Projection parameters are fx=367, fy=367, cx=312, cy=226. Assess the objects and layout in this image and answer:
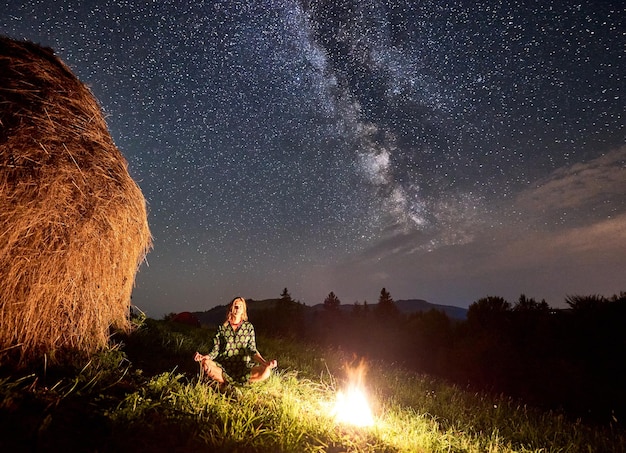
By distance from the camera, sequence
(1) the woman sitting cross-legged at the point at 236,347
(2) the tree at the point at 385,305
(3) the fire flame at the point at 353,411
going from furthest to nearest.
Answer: (2) the tree at the point at 385,305, (1) the woman sitting cross-legged at the point at 236,347, (3) the fire flame at the point at 353,411

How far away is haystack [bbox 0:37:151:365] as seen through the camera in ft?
13.6

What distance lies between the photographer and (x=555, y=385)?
1074 cm

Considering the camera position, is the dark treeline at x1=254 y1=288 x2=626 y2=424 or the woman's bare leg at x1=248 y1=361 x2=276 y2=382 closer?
the woman's bare leg at x1=248 y1=361 x2=276 y2=382

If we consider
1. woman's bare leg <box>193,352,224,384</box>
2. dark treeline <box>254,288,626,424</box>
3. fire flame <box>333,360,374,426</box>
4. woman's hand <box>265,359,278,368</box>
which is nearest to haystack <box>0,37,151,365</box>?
woman's bare leg <box>193,352,224,384</box>

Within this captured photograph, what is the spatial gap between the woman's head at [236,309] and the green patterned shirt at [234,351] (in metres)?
0.14

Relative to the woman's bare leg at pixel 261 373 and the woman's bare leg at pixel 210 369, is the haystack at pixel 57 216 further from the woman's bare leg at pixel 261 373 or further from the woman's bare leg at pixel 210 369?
the woman's bare leg at pixel 261 373

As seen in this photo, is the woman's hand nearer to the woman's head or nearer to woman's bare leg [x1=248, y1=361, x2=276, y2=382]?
woman's bare leg [x1=248, y1=361, x2=276, y2=382]

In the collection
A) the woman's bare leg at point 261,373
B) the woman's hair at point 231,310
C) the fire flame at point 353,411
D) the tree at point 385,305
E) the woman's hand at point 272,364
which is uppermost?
the tree at point 385,305

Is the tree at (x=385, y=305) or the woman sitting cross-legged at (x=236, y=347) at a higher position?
the tree at (x=385, y=305)

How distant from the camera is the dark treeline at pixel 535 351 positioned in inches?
400

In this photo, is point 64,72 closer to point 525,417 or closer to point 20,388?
point 20,388

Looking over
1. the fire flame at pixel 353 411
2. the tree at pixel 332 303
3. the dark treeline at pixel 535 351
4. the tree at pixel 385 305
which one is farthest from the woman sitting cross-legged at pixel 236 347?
the tree at pixel 332 303

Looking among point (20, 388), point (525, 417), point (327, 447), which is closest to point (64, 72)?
point (20, 388)

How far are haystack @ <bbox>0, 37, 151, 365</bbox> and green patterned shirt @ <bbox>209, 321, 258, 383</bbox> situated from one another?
1500 millimetres
